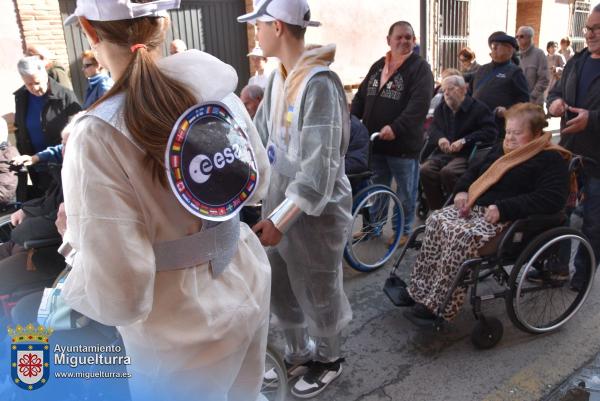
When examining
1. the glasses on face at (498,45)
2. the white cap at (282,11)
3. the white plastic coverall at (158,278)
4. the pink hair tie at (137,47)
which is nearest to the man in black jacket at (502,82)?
the glasses on face at (498,45)

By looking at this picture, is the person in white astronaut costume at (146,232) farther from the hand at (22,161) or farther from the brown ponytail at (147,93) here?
the hand at (22,161)

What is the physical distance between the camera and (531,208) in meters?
2.69

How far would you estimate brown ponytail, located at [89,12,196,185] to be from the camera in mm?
1021

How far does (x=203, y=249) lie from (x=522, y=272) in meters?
2.11

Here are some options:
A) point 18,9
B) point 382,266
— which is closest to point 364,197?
point 382,266

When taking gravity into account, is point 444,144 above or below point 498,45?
below

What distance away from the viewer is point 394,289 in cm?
301

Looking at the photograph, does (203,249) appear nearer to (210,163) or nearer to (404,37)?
(210,163)

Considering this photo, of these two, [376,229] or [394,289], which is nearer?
[394,289]

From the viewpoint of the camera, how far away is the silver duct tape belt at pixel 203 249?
1119mm

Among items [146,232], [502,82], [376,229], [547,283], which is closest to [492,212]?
[547,283]

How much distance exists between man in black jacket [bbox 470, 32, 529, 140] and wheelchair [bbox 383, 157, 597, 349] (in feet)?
6.08

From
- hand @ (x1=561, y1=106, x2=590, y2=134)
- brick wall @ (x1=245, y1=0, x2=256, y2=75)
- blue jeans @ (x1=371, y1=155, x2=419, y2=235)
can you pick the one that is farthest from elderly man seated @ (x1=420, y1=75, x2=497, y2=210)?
brick wall @ (x1=245, y1=0, x2=256, y2=75)

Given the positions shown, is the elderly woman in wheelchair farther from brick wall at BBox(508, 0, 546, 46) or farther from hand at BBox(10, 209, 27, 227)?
brick wall at BBox(508, 0, 546, 46)
